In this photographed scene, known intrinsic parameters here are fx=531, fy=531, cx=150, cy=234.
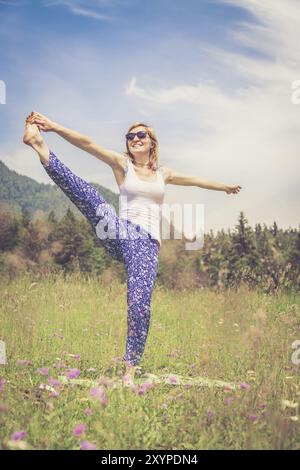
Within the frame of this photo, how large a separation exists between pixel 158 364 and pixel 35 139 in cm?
228

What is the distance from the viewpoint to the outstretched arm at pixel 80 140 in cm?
371

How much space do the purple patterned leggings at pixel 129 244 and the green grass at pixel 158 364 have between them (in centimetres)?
31

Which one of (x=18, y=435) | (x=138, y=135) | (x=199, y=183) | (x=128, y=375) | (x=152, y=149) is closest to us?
(x=18, y=435)

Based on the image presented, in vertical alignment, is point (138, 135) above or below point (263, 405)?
above

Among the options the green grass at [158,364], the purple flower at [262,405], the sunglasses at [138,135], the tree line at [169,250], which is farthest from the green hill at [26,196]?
the purple flower at [262,405]

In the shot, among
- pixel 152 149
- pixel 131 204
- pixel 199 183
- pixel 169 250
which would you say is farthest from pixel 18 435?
pixel 169 250

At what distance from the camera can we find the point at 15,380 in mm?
3502

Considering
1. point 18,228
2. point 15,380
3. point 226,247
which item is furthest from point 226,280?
point 15,380

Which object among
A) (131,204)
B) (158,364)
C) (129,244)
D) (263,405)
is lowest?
(158,364)

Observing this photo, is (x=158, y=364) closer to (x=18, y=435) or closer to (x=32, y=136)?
(x=32, y=136)

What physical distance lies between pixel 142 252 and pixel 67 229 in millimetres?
8368

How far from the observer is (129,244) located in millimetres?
4043

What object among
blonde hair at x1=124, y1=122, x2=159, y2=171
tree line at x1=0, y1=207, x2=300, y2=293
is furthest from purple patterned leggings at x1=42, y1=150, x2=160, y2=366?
tree line at x1=0, y1=207, x2=300, y2=293

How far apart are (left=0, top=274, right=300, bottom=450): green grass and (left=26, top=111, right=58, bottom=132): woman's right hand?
1.70 m
